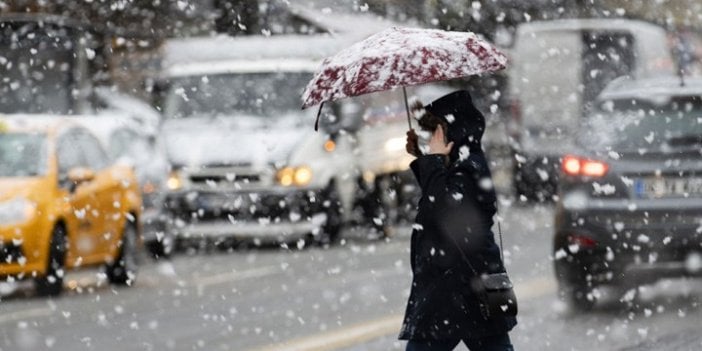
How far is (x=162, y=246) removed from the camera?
17.3 m

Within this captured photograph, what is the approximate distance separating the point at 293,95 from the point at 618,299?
7.48 meters

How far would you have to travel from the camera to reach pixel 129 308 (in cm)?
1262

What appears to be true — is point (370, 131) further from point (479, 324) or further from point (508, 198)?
point (479, 324)

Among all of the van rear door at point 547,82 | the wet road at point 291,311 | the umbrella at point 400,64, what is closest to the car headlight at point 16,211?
the wet road at point 291,311

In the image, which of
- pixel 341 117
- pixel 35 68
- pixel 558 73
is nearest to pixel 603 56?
pixel 558 73

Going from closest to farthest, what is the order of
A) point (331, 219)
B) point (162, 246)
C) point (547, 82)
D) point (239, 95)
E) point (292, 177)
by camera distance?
point (162, 246) < point (292, 177) < point (331, 219) < point (239, 95) < point (547, 82)

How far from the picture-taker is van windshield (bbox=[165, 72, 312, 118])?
18.9 metres

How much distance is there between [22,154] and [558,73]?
14984 millimetres

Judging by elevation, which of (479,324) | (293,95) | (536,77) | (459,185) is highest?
(459,185)

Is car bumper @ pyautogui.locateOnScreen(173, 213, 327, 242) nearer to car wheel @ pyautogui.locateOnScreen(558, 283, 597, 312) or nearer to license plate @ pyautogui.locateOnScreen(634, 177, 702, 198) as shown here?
car wheel @ pyautogui.locateOnScreen(558, 283, 597, 312)

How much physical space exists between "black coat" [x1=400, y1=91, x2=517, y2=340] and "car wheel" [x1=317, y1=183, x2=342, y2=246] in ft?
40.0

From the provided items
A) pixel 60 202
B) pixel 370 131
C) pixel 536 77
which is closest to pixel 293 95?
pixel 370 131

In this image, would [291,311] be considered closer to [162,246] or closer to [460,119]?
[162,246]

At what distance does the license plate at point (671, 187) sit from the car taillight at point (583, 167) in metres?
0.32
